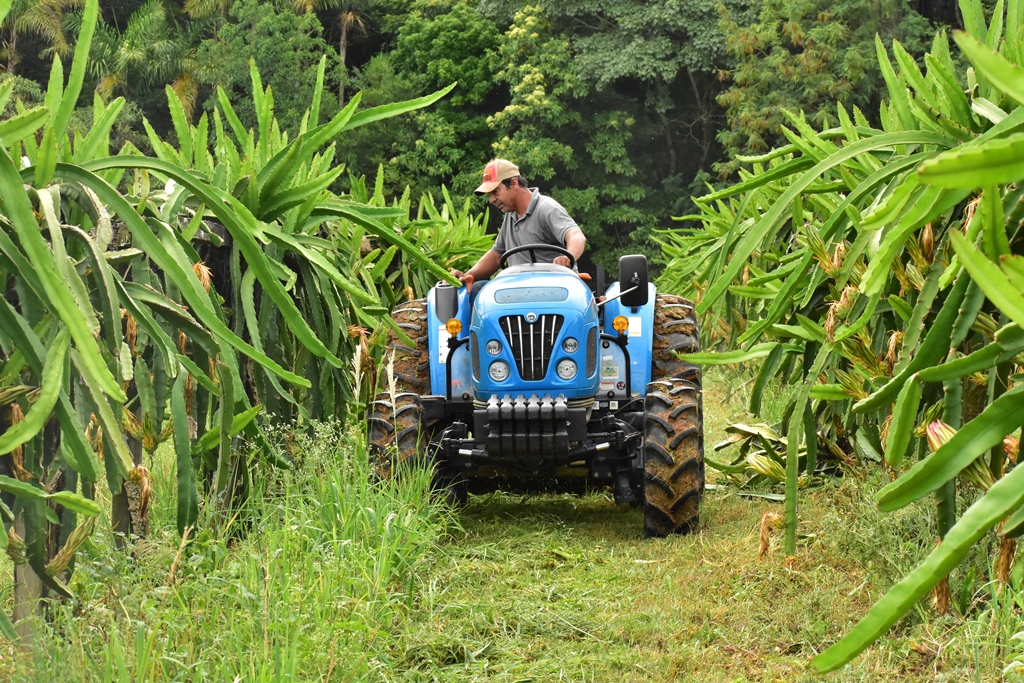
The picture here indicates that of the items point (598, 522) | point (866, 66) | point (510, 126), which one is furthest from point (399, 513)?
point (510, 126)

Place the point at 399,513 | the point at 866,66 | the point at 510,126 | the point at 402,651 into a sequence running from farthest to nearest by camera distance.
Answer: the point at 510,126
the point at 866,66
the point at 399,513
the point at 402,651

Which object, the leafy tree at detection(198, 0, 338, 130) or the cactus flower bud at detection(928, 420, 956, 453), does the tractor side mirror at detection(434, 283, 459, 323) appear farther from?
the leafy tree at detection(198, 0, 338, 130)

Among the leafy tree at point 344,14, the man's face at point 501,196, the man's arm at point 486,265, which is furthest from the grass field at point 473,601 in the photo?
the leafy tree at point 344,14

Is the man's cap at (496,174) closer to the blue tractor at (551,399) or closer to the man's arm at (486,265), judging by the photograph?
the man's arm at (486,265)

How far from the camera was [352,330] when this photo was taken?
5043 millimetres

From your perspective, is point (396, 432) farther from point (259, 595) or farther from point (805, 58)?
point (805, 58)

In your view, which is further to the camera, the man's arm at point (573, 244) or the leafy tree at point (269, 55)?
the leafy tree at point (269, 55)

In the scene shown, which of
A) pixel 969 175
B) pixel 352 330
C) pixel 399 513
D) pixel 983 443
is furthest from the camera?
pixel 352 330

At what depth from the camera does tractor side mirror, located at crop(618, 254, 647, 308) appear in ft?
18.9

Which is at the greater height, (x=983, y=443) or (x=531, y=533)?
(x=983, y=443)

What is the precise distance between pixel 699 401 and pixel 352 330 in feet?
5.71

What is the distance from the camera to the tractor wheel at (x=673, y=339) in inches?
235

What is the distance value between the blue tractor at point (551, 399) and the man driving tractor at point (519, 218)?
393 mm

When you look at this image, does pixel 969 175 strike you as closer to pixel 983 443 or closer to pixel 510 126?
pixel 983 443
